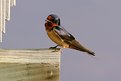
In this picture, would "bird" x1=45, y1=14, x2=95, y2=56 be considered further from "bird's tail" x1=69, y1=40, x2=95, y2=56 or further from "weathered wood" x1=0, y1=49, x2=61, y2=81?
"weathered wood" x1=0, y1=49, x2=61, y2=81

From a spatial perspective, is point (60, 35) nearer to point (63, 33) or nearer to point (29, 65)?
point (63, 33)

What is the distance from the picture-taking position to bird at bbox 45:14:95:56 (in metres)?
2.01

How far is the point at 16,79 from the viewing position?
5.16ft

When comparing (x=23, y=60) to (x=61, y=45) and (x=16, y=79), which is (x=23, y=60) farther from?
(x=61, y=45)

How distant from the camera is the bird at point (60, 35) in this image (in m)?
2.01

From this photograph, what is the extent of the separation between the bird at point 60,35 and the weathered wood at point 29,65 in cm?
29

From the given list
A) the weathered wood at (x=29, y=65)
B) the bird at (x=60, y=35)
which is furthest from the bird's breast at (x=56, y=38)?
the weathered wood at (x=29, y=65)

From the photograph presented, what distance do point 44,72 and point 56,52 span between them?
0.40ft

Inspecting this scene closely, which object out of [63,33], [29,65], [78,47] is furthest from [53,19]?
[29,65]

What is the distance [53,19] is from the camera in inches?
89.7

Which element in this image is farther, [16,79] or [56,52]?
[56,52]

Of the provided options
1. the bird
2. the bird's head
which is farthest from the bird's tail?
the bird's head

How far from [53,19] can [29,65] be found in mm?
686

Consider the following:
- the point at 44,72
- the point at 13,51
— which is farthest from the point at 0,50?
the point at 44,72
